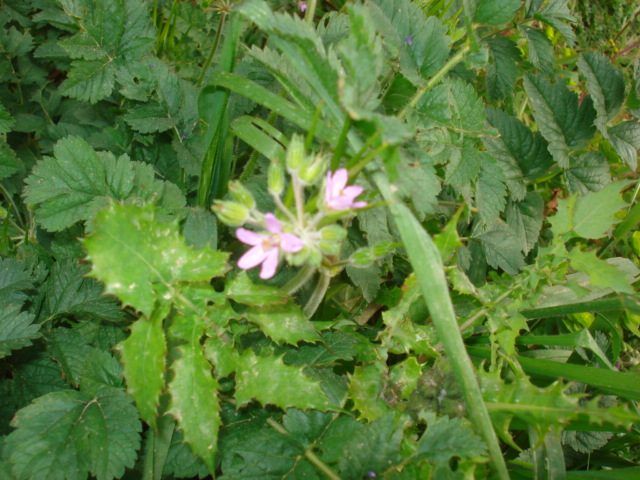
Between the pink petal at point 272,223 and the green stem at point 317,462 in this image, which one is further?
the green stem at point 317,462

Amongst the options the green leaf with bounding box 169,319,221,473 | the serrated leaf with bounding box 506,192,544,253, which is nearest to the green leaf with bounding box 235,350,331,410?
the green leaf with bounding box 169,319,221,473

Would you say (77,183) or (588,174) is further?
(588,174)

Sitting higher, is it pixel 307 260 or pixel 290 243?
pixel 290 243

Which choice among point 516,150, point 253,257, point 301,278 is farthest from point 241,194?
point 516,150

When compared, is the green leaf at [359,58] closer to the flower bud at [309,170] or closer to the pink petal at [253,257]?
the flower bud at [309,170]

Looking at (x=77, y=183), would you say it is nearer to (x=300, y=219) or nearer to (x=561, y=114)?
(x=300, y=219)

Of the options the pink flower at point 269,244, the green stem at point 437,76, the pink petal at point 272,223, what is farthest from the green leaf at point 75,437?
the green stem at point 437,76

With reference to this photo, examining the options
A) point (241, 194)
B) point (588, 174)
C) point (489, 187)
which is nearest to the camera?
point (241, 194)

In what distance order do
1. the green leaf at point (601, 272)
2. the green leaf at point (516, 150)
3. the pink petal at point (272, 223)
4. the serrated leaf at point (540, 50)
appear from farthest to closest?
the green leaf at point (516, 150) → the serrated leaf at point (540, 50) → the green leaf at point (601, 272) → the pink petal at point (272, 223)
